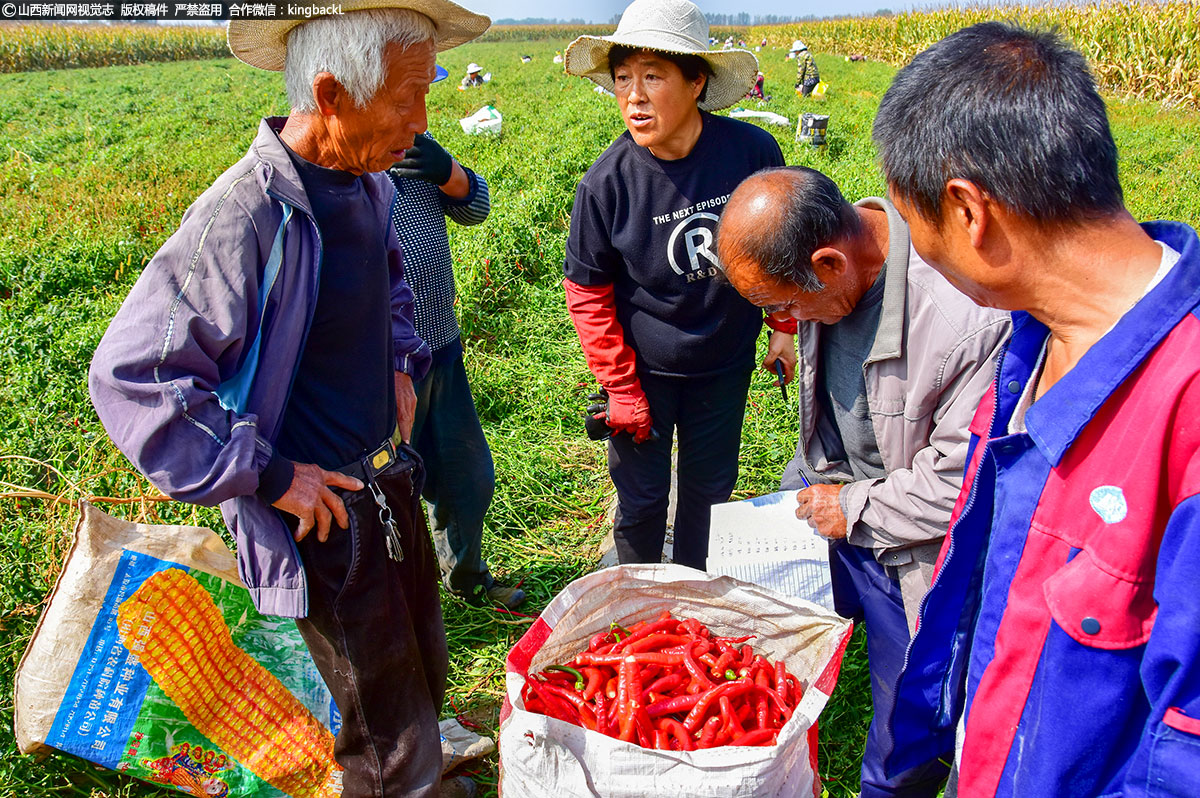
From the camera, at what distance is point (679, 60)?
2.69 m

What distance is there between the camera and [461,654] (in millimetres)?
3152

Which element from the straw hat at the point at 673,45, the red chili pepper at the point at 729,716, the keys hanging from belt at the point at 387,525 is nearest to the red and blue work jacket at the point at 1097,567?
the red chili pepper at the point at 729,716

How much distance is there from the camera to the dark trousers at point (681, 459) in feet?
9.88

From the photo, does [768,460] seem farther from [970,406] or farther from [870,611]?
[970,406]

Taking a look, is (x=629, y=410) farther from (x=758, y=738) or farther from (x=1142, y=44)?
(x=1142, y=44)

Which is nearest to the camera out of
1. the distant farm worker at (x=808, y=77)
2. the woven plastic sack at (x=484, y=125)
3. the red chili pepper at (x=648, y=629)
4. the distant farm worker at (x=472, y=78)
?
the red chili pepper at (x=648, y=629)

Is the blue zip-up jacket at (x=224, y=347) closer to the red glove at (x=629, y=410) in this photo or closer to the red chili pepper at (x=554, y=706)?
the red chili pepper at (x=554, y=706)

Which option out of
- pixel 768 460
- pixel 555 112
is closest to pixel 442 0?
pixel 768 460

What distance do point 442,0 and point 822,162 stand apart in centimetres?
990

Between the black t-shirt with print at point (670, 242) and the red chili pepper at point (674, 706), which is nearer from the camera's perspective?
the red chili pepper at point (674, 706)

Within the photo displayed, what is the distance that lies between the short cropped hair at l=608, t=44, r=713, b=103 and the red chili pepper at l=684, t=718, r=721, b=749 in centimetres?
204

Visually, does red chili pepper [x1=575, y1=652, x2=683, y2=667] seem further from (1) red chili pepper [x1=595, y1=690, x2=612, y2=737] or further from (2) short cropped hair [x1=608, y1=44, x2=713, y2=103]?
(2) short cropped hair [x1=608, y1=44, x2=713, y2=103]

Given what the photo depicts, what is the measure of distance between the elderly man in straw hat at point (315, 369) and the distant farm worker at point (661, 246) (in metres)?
0.69

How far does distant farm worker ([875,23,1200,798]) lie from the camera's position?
3.26 ft
